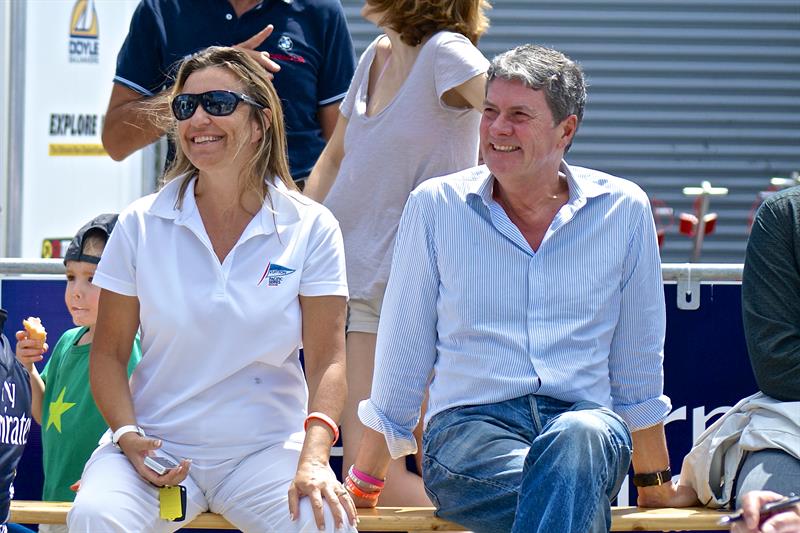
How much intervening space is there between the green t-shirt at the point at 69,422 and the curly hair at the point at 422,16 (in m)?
1.32

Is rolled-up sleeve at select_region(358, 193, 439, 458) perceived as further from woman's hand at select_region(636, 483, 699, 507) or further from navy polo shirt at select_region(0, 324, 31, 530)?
navy polo shirt at select_region(0, 324, 31, 530)

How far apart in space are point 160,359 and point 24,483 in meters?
1.38

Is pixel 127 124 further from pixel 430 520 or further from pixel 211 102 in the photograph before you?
pixel 430 520

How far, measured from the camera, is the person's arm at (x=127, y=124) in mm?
4676

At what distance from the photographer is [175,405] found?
3732mm

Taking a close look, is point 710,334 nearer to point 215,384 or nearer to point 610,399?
point 610,399

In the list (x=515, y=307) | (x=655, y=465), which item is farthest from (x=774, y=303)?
(x=515, y=307)

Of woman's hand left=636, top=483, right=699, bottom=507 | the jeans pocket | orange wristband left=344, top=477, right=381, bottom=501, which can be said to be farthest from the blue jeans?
woman's hand left=636, top=483, right=699, bottom=507

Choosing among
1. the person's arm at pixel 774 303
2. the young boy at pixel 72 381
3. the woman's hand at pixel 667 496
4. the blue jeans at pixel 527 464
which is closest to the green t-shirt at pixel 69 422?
the young boy at pixel 72 381

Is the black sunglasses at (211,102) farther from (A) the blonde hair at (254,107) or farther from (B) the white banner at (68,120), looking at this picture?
(B) the white banner at (68,120)

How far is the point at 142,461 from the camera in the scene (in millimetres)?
3580

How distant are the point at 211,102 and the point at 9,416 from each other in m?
1.04

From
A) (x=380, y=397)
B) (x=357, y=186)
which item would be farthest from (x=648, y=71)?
(x=380, y=397)

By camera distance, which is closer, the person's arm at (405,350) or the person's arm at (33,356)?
the person's arm at (405,350)
